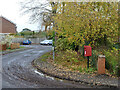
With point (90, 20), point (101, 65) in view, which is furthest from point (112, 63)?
point (90, 20)

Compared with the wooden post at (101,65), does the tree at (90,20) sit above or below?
above

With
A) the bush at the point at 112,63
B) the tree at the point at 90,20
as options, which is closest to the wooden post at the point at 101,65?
the bush at the point at 112,63

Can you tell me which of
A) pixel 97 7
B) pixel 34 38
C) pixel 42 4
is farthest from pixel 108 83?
pixel 34 38

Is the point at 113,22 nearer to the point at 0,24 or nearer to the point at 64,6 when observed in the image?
the point at 64,6

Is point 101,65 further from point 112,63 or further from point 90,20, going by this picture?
point 90,20

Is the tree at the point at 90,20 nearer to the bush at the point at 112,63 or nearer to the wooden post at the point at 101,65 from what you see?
the bush at the point at 112,63

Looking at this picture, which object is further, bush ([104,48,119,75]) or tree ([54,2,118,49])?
tree ([54,2,118,49])

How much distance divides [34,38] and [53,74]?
32.6 meters

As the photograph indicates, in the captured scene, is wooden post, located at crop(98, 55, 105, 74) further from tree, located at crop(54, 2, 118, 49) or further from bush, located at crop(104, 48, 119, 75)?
tree, located at crop(54, 2, 118, 49)

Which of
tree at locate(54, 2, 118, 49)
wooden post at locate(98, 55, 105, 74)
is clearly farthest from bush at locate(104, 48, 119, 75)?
tree at locate(54, 2, 118, 49)

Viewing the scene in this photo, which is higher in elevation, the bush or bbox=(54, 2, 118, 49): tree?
bbox=(54, 2, 118, 49): tree

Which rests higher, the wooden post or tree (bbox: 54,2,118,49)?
tree (bbox: 54,2,118,49)

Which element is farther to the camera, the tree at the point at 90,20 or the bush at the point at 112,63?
the tree at the point at 90,20

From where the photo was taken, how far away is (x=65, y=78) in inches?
231
